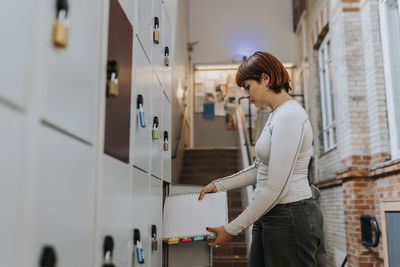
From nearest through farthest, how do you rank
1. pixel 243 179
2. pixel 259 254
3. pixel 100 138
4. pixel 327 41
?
pixel 100 138 → pixel 259 254 → pixel 243 179 → pixel 327 41

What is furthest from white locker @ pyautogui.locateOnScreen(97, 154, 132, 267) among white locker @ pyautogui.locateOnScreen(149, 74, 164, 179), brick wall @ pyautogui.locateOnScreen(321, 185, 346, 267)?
brick wall @ pyautogui.locateOnScreen(321, 185, 346, 267)

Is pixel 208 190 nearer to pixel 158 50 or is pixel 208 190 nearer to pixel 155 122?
pixel 155 122

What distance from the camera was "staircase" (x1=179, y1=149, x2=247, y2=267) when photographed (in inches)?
206

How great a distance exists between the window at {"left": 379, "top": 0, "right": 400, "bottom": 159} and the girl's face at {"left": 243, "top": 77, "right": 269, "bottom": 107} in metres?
2.73

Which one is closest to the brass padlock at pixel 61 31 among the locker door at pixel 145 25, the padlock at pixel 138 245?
the locker door at pixel 145 25

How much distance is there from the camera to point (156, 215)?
2.17m

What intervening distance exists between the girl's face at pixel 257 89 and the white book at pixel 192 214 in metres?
→ 0.58

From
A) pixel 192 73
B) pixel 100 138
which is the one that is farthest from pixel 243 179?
pixel 192 73

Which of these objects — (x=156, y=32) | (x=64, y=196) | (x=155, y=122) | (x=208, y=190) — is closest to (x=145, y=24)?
(x=156, y=32)

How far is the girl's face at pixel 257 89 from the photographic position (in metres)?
1.99

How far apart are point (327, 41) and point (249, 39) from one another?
382 cm

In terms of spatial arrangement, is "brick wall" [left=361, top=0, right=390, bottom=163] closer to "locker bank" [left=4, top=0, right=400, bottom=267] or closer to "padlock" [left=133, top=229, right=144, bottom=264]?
"locker bank" [left=4, top=0, right=400, bottom=267]

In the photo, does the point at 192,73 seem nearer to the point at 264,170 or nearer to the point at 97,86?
the point at 264,170

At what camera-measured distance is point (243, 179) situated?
234 centimetres
